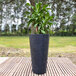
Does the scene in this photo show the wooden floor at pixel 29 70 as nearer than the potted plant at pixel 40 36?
No

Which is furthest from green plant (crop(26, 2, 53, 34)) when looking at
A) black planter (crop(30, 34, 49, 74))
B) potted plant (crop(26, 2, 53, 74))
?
black planter (crop(30, 34, 49, 74))

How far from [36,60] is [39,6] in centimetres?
95

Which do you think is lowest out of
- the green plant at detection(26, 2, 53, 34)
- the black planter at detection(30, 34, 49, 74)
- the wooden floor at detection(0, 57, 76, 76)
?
the wooden floor at detection(0, 57, 76, 76)

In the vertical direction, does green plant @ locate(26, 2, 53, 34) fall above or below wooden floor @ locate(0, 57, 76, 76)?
above

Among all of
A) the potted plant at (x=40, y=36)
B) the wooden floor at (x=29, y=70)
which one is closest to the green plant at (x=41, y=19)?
the potted plant at (x=40, y=36)

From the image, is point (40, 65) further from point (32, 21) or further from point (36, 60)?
point (32, 21)

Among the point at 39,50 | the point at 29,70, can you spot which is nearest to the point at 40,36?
the point at 39,50

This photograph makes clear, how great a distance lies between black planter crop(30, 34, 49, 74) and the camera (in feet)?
5.56

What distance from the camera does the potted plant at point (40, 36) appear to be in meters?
1.70

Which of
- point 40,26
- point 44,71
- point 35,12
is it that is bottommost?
point 44,71

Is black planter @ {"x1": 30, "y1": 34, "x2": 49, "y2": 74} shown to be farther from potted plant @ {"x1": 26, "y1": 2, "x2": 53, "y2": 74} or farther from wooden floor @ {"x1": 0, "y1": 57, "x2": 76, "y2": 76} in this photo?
wooden floor @ {"x1": 0, "y1": 57, "x2": 76, "y2": 76}

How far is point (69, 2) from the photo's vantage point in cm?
575

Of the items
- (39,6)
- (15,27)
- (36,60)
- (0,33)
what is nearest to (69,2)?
(39,6)

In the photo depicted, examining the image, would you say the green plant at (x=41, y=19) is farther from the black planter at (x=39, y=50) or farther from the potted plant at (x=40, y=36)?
the black planter at (x=39, y=50)
